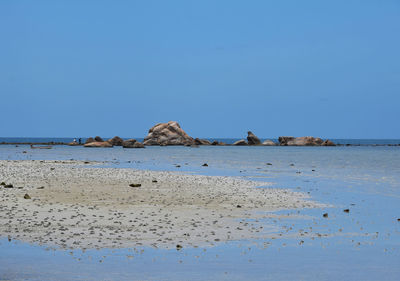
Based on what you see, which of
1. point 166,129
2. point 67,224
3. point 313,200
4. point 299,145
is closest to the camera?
point 67,224

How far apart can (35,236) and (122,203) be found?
8.13 meters

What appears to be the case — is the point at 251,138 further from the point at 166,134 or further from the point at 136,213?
the point at 136,213

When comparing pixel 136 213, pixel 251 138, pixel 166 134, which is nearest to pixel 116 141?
pixel 166 134

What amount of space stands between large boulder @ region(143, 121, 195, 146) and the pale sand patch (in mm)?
129971

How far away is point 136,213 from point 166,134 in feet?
470

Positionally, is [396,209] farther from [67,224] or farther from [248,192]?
[67,224]

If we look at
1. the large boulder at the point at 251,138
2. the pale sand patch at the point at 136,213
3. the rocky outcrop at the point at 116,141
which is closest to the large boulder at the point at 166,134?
the rocky outcrop at the point at 116,141

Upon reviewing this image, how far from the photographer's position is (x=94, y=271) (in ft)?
36.0

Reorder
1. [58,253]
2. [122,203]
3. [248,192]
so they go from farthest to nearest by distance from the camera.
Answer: [248,192] → [122,203] → [58,253]

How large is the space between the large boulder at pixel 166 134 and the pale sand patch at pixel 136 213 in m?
130

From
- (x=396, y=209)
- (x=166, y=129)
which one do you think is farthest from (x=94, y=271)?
(x=166, y=129)

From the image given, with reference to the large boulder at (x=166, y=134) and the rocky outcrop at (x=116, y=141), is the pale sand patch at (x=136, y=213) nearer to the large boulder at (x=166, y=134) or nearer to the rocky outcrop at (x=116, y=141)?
the rocky outcrop at (x=116, y=141)

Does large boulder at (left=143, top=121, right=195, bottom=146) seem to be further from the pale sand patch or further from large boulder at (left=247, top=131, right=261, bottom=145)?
the pale sand patch

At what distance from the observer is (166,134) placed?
534 ft
